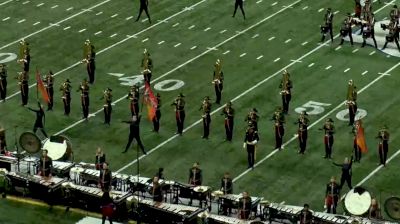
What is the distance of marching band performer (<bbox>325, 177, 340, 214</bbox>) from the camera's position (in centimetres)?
3931

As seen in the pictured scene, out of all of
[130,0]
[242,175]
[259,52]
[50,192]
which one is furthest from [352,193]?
[130,0]

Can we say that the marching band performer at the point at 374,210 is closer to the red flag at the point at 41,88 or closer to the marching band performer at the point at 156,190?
the marching band performer at the point at 156,190

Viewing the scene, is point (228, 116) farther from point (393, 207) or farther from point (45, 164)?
point (393, 207)

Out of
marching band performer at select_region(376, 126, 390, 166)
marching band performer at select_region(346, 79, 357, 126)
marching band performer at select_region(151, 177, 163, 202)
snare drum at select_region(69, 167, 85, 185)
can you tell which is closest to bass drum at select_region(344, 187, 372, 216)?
marching band performer at select_region(376, 126, 390, 166)

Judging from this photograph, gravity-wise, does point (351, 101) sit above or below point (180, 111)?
above

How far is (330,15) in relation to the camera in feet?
175

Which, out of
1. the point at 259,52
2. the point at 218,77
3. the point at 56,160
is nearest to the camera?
the point at 56,160

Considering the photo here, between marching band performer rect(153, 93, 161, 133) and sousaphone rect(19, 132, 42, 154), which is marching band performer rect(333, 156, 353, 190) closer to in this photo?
marching band performer rect(153, 93, 161, 133)

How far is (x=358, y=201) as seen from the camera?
1505 inches

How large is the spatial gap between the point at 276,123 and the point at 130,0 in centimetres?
1633

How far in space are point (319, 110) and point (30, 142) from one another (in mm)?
A: 10254

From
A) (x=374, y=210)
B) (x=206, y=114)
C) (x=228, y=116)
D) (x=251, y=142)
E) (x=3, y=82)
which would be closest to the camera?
(x=374, y=210)

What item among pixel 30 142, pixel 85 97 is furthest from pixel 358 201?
pixel 85 97

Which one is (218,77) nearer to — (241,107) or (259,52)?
(241,107)
